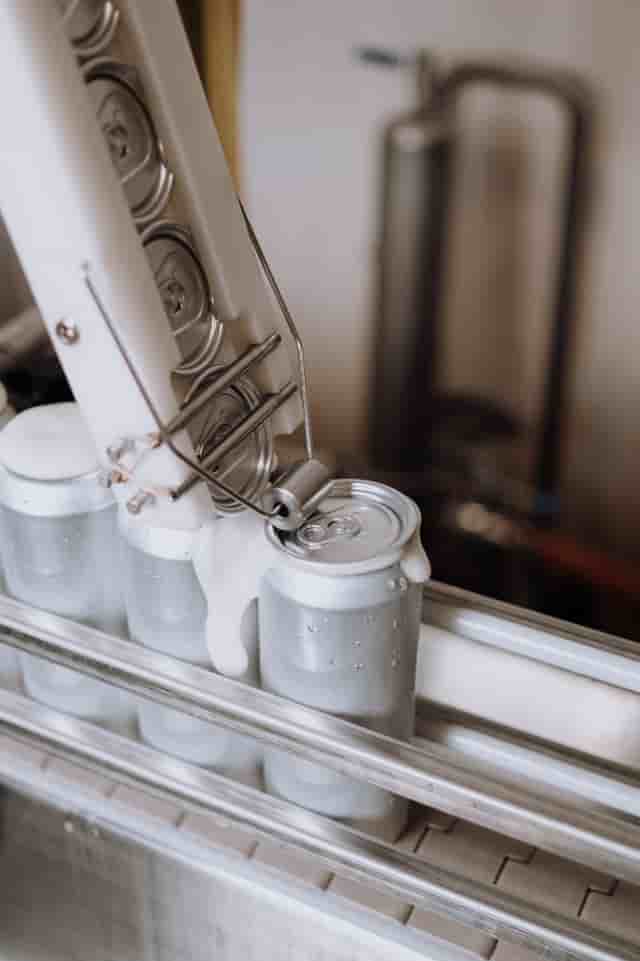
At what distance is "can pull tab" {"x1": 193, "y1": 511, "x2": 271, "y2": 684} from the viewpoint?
1.74ft

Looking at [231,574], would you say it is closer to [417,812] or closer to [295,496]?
[295,496]

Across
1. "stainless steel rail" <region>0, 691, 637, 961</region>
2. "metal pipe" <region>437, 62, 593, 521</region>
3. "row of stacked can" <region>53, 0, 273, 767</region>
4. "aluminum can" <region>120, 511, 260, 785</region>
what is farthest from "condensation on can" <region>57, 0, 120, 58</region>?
"metal pipe" <region>437, 62, 593, 521</region>

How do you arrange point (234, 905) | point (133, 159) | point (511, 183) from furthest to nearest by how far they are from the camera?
point (511, 183) < point (234, 905) < point (133, 159)

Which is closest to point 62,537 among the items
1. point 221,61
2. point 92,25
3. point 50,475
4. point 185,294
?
point 50,475

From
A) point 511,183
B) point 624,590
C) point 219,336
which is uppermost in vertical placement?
point 219,336

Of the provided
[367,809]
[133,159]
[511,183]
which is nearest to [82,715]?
[367,809]

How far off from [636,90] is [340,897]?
1.10m

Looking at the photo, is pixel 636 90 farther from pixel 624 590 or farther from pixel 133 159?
pixel 133 159

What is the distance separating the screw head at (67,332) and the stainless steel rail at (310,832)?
219 millimetres

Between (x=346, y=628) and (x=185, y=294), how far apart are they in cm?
17

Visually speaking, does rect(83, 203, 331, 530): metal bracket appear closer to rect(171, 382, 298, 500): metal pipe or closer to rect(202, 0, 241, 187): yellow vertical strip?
rect(171, 382, 298, 500): metal pipe

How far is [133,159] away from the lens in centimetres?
48

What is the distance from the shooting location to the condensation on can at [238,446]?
20.9 inches

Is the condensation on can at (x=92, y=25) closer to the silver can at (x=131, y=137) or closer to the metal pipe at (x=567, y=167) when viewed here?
the silver can at (x=131, y=137)
